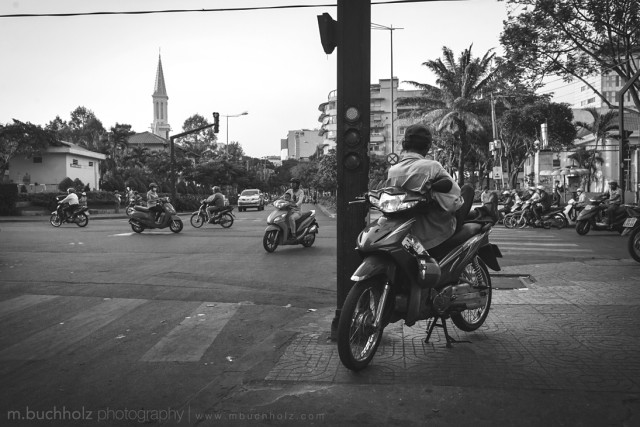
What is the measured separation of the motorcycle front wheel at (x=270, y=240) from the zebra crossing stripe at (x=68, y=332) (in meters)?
5.54

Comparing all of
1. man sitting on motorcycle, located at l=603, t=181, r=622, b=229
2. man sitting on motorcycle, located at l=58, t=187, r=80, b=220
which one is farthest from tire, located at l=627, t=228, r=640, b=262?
man sitting on motorcycle, located at l=58, t=187, r=80, b=220

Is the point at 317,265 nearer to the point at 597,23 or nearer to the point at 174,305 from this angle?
the point at 174,305

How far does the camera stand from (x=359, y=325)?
3832 millimetres

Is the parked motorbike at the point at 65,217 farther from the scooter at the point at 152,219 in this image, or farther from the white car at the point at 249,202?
the white car at the point at 249,202

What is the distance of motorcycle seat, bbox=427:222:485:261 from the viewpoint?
4477 mm

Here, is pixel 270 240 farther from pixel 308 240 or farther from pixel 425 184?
pixel 425 184

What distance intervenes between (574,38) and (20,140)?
115ft

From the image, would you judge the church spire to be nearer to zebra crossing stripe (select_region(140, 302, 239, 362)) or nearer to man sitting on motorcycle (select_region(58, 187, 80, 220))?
man sitting on motorcycle (select_region(58, 187, 80, 220))

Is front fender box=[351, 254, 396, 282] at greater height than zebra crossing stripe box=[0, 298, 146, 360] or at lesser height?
greater

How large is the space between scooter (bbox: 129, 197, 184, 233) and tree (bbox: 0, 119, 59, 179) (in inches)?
984

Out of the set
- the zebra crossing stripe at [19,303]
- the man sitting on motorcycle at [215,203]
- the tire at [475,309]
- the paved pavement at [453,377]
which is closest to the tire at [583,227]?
the paved pavement at [453,377]

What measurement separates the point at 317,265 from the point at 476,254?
5088 mm

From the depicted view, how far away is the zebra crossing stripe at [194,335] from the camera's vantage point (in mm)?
4375

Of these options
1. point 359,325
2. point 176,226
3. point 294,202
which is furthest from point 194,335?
point 176,226
